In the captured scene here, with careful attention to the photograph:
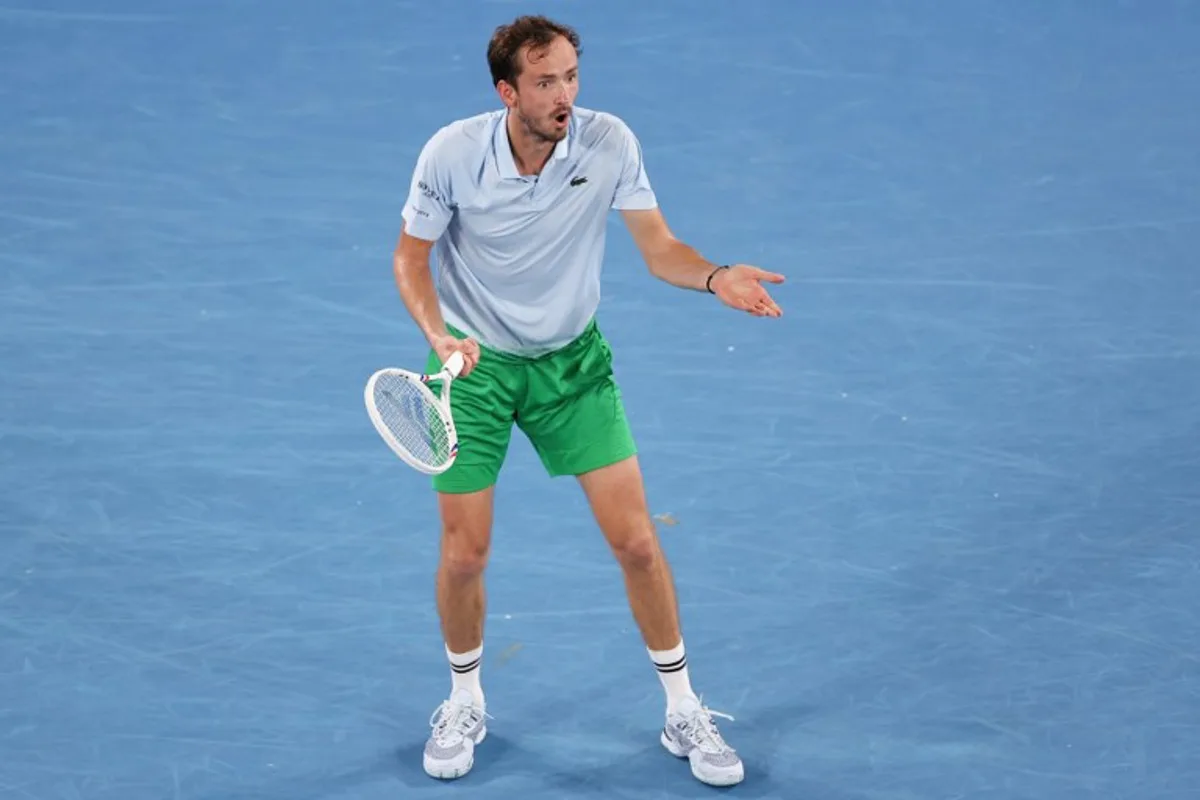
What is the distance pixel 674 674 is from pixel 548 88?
174cm

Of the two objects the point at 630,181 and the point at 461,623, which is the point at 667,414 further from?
the point at 630,181

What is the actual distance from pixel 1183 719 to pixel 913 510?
135 cm

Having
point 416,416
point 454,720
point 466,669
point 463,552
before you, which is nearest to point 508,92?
point 416,416

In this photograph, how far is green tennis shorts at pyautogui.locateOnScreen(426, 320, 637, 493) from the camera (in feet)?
19.1

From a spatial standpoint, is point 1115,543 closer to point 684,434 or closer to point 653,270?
point 684,434

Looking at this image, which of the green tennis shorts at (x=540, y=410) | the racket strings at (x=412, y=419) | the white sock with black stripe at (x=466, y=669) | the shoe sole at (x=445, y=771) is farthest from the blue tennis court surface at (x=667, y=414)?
the racket strings at (x=412, y=419)

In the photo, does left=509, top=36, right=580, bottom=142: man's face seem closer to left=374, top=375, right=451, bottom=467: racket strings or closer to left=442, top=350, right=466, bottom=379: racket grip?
left=442, top=350, right=466, bottom=379: racket grip

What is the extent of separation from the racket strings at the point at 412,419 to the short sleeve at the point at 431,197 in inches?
16.9

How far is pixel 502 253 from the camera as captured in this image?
5.77 metres

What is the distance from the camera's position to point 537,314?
19.1ft

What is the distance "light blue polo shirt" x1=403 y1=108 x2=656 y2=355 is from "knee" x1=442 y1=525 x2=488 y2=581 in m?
0.53

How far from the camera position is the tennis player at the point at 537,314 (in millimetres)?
5680

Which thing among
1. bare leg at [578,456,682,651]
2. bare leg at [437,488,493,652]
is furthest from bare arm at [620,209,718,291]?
bare leg at [437,488,493,652]

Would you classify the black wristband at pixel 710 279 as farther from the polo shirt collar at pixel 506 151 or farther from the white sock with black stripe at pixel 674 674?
the white sock with black stripe at pixel 674 674
